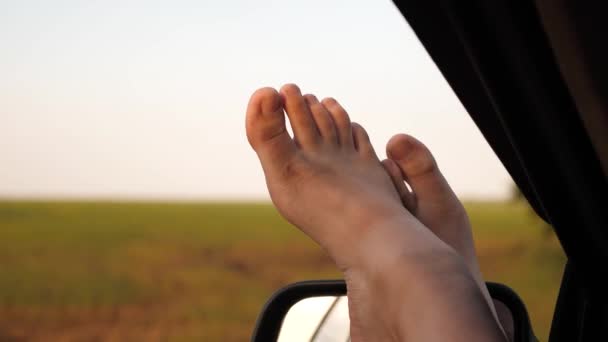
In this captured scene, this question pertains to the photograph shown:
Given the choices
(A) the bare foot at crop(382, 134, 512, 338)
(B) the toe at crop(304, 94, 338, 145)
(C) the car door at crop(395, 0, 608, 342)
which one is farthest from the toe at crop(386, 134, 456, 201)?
(C) the car door at crop(395, 0, 608, 342)

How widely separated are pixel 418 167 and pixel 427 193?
5 cm

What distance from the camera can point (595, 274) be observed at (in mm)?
864

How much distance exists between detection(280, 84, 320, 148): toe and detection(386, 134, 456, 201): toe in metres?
0.16

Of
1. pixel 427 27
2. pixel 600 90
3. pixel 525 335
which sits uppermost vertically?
pixel 427 27

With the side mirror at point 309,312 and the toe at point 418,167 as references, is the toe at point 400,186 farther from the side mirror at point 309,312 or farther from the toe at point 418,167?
the side mirror at point 309,312

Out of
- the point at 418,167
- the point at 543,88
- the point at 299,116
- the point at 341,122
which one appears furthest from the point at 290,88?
the point at 543,88

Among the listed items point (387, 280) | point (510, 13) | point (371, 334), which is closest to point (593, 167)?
point (510, 13)

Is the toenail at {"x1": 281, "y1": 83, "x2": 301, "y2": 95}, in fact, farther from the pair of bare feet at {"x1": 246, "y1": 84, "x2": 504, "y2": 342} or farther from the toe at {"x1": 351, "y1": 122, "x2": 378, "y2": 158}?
the toe at {"x1": 351, "y1": 122, "x2": 378, "y2": 158}

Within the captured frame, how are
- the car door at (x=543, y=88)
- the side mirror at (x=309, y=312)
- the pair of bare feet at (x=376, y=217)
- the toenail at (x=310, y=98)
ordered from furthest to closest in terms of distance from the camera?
1. the toenail at (x=310, y=98)
2. the side mirror at (x=309, y=312)
3. the pair of bare feet at (x=376, y=217)
4. the car door at (x=543, y=88)

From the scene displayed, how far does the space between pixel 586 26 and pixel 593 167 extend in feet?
0.64

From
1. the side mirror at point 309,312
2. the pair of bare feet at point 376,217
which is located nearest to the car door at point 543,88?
the pair of bare feet at point 376,217

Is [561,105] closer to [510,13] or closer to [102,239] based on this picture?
[510,13]

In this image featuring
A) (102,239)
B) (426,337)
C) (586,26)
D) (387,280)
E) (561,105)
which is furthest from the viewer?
(102,239)

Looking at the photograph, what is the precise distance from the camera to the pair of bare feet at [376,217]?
816 millimetres
